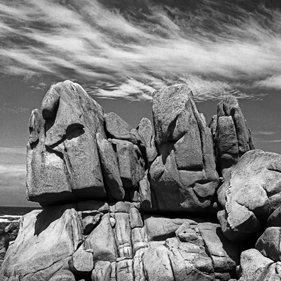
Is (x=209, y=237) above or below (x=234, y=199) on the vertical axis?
below

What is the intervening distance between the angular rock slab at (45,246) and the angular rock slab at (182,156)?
6505 mm

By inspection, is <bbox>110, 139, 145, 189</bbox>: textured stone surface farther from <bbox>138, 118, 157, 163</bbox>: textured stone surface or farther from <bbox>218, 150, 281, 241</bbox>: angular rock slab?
<bbox>218, 150, 281, 241</bbox>: angular rock slab

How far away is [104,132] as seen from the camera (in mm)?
30172

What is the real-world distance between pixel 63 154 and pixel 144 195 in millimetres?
6434

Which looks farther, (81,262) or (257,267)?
(81,262)

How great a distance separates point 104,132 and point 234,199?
11769 mm

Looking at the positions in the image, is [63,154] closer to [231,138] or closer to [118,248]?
[118,248]

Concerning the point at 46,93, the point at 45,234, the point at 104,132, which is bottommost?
the point at 45,234

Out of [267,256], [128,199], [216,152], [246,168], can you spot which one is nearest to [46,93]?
[128,199]

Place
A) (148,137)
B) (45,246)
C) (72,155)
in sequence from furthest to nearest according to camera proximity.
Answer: (148,137) < (72,155) < (45,246)

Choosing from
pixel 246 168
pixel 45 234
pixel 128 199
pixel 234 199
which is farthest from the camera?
pixel 128 199

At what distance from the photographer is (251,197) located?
22281 mm

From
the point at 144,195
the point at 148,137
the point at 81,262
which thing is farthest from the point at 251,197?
the point at 148,137

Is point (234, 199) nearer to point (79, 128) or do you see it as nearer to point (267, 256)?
point (267, 256)
